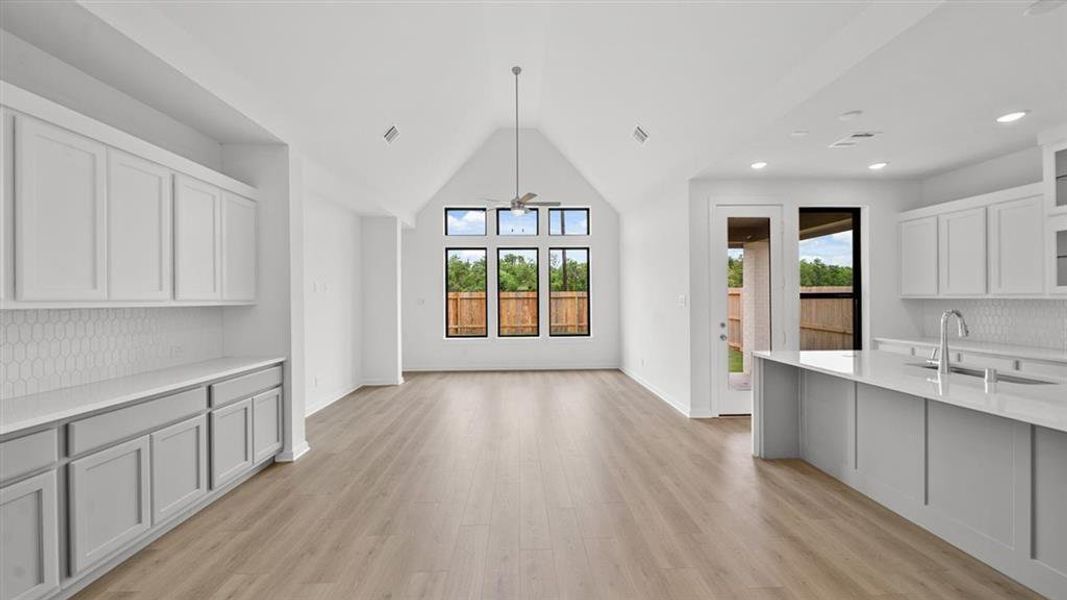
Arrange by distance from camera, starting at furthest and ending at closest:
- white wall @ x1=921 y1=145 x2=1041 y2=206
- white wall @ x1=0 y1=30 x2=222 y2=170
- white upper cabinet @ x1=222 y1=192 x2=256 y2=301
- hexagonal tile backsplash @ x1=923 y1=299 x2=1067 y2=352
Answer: white wall @ x1=921 y1=145 x2=1041 y2=206
hexagonal tile backsplash @ x1=923 y1=299 x2=1067 y2=352
white upper cabinet @ x1=222 y1=192 x2=256 y2=301
white wall @ x1=0 y1=30 x2=222 y2=170

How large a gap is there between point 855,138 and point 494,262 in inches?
247

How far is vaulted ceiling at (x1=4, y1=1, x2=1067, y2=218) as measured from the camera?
2.83 meters

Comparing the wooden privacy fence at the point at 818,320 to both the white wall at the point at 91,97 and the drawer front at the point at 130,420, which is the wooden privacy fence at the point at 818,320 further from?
the white wall at the point at 91,97

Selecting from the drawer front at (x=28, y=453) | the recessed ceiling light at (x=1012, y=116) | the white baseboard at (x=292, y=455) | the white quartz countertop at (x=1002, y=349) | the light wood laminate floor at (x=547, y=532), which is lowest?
the light wood laminate floor at (x=547, y=532)

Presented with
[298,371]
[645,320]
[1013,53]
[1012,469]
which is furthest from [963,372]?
[298,371]

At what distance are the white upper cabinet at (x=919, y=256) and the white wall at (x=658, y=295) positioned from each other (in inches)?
94.2

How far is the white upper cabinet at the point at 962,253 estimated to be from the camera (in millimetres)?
4875

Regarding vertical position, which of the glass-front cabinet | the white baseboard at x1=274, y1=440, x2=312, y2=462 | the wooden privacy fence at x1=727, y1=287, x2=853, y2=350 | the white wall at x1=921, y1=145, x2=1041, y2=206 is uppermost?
the white wall at x1=921, y1=145, x2=1041, y2=206

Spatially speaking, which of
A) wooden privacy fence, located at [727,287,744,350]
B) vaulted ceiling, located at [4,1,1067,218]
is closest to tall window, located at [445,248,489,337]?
vaulted ceiling, located at [4,1,1067,218]

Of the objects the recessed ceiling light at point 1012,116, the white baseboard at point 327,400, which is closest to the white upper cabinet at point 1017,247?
the recessed ceiling light at point 1012,116

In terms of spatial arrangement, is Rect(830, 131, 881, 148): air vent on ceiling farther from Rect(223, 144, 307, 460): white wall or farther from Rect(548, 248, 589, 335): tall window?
Rect(548, 248, 589, 335): tall window

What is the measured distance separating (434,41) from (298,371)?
120 inches

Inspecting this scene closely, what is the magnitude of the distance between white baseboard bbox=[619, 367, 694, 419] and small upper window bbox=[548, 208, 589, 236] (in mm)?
2624

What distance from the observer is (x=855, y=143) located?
4438mm
